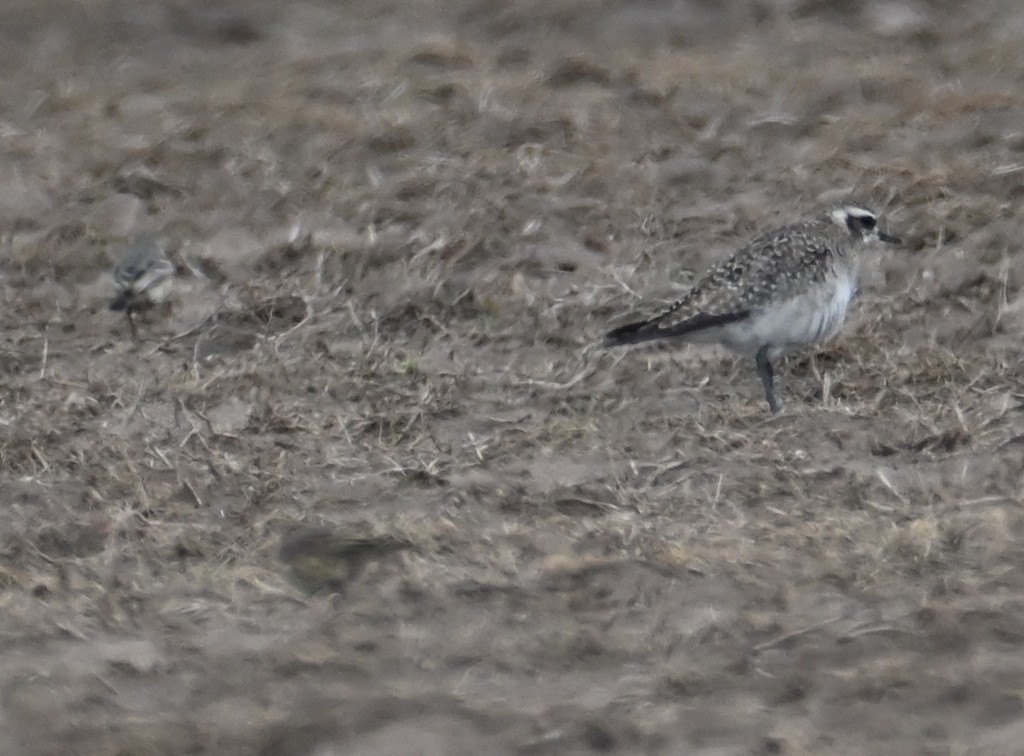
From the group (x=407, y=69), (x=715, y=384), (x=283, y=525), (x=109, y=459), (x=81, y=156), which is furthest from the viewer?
(x=407, y=69)

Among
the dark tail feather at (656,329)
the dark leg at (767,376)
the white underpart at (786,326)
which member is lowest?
the dark leg at (767,376)

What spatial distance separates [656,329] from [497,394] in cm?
100

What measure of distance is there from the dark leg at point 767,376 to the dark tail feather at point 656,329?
279 millimetres

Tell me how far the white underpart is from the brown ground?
27 cm

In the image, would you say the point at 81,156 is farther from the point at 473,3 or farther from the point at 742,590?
the point at 742,590

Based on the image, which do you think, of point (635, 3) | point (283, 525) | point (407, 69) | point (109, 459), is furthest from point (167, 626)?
point (635, 3)

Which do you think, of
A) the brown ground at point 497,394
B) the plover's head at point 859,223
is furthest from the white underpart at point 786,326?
the plover's head at point 859,223

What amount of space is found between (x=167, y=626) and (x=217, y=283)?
435cm

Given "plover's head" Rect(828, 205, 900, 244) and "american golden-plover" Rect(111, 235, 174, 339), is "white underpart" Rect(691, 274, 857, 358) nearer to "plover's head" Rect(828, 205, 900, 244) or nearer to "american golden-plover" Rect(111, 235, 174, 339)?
"plover's head" Rect(828, 205, 900, 244)

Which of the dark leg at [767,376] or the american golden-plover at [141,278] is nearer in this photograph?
the dark leg at [767,376]

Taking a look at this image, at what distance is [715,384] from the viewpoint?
8375mm

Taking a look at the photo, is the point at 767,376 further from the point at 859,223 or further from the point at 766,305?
the point at 859,223

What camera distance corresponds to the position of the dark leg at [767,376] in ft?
25.6

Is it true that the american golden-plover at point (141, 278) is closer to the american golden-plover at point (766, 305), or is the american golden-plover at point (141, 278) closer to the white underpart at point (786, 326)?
the american golden-plover at point (766, 305)
